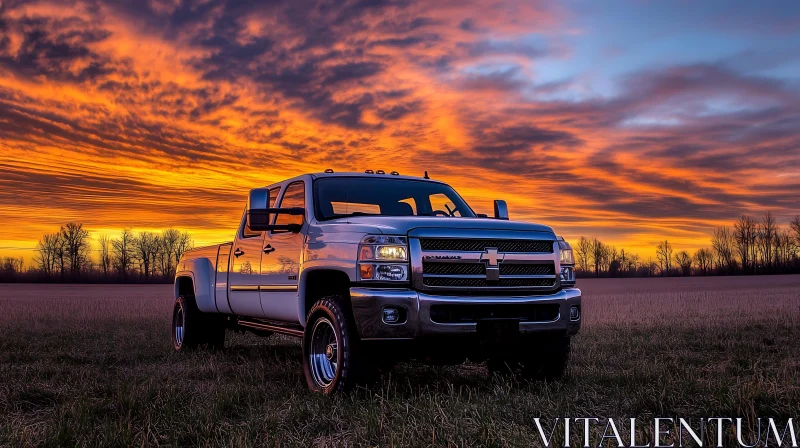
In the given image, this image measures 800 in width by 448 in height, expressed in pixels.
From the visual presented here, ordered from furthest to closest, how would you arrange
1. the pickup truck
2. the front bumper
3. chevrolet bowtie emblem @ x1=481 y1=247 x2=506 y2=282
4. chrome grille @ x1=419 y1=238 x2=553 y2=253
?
chevrolet bowtie emblem @ x1=481 y1=247 x2=506 y2=282
chrome grille @ x1=419 y1=238 x2=553 y2=253
the pickup truck
the front bumper

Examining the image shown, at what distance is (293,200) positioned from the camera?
834 cm

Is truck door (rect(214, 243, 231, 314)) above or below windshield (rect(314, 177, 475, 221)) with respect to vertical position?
below

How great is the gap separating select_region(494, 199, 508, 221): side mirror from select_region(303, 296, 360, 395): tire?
101 inches

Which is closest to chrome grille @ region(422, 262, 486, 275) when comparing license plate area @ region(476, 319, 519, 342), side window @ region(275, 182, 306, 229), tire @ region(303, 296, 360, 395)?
license plate area @ region(476, 319, 519, 342)

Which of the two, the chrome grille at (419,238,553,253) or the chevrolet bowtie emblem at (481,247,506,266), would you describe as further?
the chevrolet bowtie emblem at (481,247,506,266)

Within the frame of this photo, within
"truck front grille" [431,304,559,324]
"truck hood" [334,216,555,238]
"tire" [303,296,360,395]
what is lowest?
"tire" [303,296,360,395]

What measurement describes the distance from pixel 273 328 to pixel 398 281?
2642 mm

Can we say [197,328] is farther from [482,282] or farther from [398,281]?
[482,282]

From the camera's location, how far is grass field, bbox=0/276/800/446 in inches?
199

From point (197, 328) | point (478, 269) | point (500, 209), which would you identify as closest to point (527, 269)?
point (478, 269)

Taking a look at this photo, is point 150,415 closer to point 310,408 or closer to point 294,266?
point 310,408

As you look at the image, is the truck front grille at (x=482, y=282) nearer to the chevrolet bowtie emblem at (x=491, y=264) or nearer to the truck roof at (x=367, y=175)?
the chevrolet bowtie emblem at (x=491, y=264)

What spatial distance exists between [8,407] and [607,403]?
199 inches

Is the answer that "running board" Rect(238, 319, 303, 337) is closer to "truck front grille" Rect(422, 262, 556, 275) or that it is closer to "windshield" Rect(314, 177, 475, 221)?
"windshield" Rect(314, 177, 475, 221)
